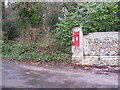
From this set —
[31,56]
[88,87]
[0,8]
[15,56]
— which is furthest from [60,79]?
[0,8]

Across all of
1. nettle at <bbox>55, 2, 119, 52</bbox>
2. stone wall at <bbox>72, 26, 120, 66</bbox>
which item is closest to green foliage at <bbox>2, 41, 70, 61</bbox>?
nettle at <bbox>55, 2, 119, 52</bbox>

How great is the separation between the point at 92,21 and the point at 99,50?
1.87 m

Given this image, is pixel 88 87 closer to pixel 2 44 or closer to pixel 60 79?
pixel 60 79

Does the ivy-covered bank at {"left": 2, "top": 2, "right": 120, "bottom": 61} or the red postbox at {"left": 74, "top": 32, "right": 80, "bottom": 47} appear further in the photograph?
the ivy-covered bank at {"left": 2, "top": 2, "right": 120, "bottom": 61}

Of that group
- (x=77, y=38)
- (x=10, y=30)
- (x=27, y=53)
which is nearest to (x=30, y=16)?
(x=10, y=30)

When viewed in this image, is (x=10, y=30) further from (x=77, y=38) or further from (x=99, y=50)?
(x=99, y=50)

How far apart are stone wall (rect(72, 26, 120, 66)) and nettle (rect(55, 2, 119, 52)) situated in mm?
575

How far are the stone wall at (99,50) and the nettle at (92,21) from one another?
1.89 ft

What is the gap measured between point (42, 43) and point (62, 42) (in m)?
1.66

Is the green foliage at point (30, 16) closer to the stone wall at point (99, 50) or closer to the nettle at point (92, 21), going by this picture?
the nettle at point (92, 21)

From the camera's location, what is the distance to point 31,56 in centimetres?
1109

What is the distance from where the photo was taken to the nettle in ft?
33.3

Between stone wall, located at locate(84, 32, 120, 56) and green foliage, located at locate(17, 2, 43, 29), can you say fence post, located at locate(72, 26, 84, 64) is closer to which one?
stone wall, located at locate(84, 32, 120, 56)

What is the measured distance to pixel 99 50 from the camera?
32.2 feet
